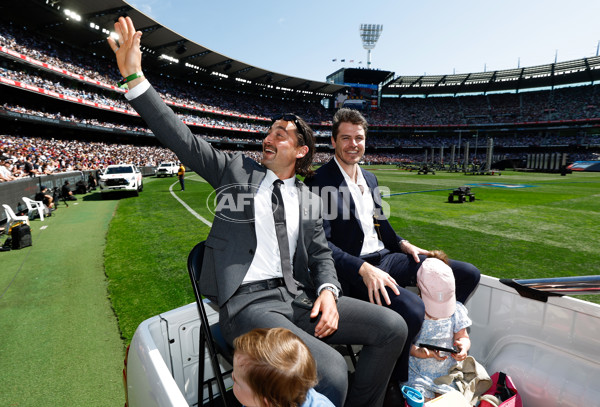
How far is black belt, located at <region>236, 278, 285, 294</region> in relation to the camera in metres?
1.94

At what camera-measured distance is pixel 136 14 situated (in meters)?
33.9

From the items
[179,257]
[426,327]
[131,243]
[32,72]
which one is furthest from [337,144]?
[32,72]

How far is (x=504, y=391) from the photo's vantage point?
6.54 ft

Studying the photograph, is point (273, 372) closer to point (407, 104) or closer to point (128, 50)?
point (128, 50)

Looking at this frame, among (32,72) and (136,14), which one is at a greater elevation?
(136,14)

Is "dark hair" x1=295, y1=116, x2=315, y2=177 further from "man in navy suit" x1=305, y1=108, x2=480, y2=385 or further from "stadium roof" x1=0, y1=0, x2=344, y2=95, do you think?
"stadium roof" x1=0, y1=0, x2=344, y2=95

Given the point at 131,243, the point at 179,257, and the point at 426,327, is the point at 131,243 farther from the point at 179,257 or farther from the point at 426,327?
the point at 426,327

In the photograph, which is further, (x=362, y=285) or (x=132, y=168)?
(x=132, y=168)

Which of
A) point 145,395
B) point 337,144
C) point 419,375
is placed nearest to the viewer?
point 145,395

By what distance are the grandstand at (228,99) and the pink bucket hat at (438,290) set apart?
19.3m

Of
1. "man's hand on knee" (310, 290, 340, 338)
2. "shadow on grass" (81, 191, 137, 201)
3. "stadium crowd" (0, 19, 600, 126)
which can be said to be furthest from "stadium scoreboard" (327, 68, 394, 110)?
"man's hand on knee" (310, 290, 340, 338)

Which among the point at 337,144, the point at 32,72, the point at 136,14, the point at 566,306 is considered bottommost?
the point at 566,306

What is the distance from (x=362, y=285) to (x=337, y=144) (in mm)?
1461

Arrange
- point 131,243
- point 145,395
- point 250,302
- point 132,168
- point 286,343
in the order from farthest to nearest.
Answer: point 132,168 → point 131,243 → point 250,302 → point 145,395 → point 286,343
